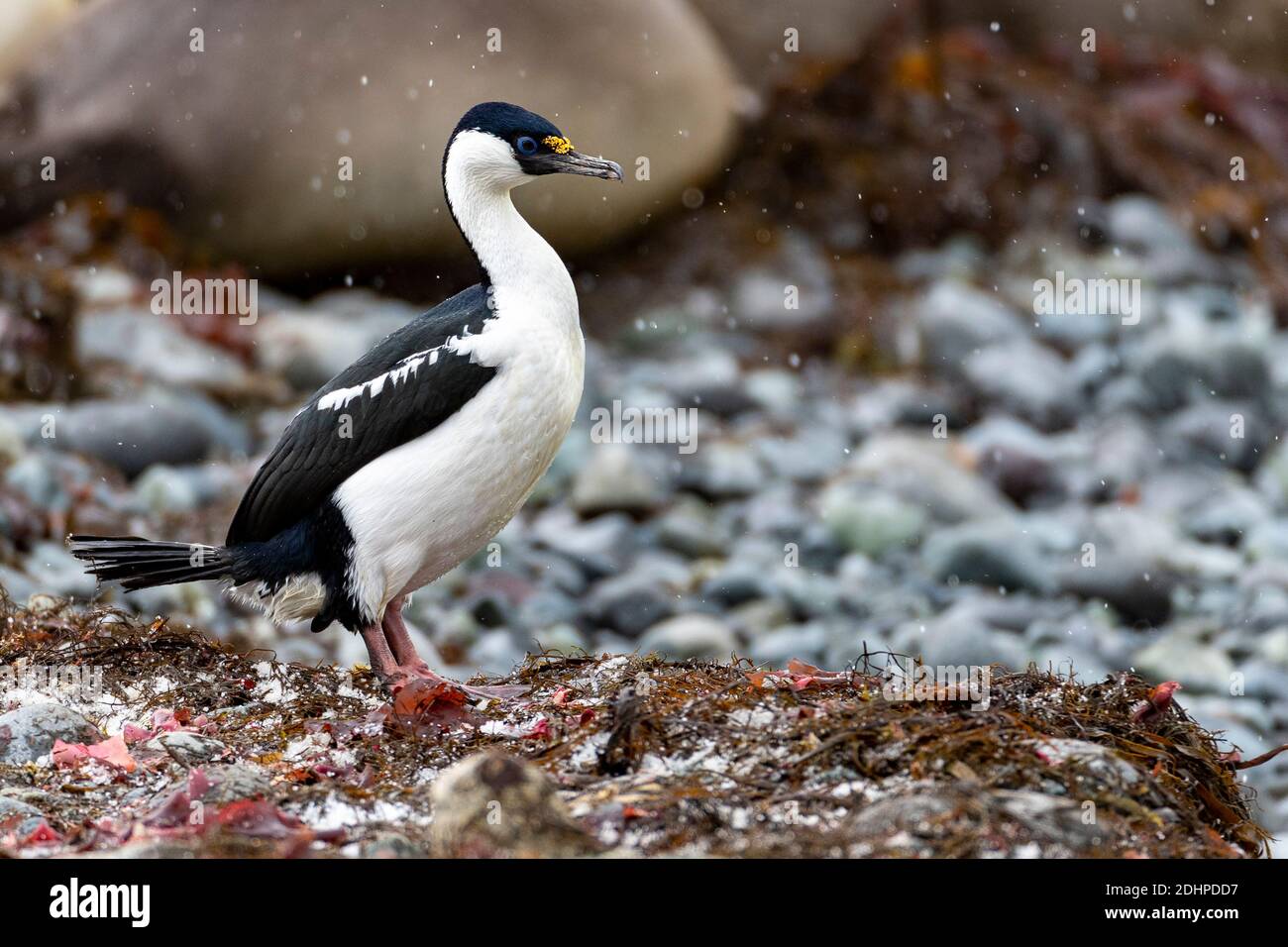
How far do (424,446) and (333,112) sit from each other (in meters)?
7.60

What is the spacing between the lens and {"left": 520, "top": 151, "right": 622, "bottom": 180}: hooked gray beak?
638 centimetres

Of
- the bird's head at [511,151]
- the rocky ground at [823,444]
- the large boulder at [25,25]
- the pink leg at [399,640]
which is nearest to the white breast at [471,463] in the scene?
the pink leg at [399,640]

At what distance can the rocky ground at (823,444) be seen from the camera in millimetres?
9680

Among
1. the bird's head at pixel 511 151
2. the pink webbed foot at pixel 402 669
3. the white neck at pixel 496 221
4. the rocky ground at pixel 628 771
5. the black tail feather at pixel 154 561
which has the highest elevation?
the bird's head at pixel 511 151

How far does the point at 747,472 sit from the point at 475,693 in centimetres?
579

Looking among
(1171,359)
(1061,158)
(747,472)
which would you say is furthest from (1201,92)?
(747,472)

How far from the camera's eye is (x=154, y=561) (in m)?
6.42

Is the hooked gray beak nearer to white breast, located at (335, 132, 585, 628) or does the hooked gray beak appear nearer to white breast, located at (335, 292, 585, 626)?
white breast, located at (335, 132, 585, 628)

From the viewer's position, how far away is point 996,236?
1427cm

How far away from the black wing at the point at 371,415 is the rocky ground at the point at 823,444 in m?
1.89

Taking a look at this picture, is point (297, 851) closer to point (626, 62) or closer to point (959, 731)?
point (959, 731)
